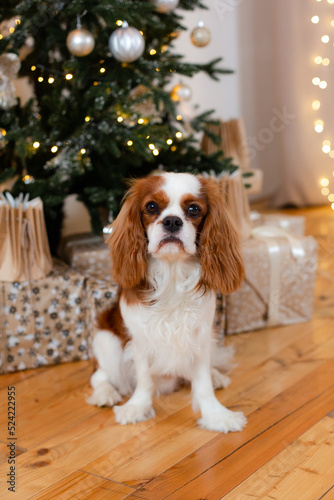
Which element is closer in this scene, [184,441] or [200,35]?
[184,441]

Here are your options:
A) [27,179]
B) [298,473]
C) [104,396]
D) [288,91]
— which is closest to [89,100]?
[27,179]

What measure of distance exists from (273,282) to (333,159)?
Answer: 2.53 m

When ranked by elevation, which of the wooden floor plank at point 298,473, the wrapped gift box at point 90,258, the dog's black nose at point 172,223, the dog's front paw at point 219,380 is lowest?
the wooden floor plank at point 298,473

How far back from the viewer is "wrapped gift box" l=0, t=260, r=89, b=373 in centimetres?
204

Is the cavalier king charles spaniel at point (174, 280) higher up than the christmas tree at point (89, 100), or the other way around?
the christmas tree at point (89, 100)

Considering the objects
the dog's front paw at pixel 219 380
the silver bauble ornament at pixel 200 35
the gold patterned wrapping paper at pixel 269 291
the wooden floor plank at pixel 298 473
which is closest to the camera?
the wooden floor plank at pixel 298 473

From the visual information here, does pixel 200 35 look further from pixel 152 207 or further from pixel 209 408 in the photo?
pixel 209 408

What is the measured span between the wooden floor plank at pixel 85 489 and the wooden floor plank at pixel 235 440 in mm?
58

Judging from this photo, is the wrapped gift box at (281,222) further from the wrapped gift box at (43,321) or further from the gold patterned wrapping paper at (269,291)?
the wrapped gift box at (43,321)

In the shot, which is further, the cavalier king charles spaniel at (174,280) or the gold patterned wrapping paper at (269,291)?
the gold patterned wrapping paper at (269,291)

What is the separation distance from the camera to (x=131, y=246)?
164 centimetres

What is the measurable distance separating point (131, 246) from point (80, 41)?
2.85ft

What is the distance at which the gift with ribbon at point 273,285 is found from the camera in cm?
236

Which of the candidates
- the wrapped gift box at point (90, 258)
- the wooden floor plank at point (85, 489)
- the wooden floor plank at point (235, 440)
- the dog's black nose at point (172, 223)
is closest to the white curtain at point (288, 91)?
the wrapped gift box at point (90, 258)
